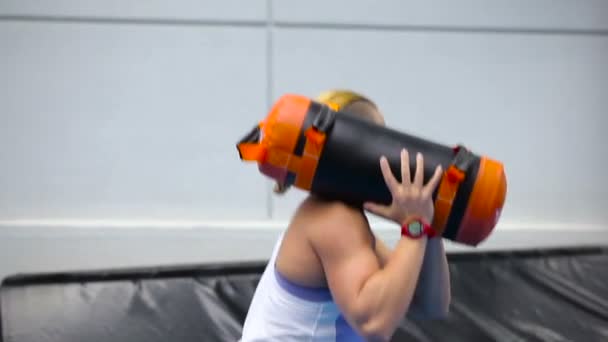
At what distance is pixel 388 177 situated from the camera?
0.92 metres

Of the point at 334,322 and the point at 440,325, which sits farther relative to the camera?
the point at 440,325

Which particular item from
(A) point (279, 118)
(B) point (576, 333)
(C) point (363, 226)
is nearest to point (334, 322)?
(C) point (363, 226)

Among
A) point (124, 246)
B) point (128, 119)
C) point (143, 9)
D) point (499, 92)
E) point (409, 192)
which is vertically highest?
point (143, 9)

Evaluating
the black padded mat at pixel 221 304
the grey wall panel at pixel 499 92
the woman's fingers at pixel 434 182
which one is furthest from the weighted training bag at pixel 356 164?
the grey wall panel at pixel 499 92

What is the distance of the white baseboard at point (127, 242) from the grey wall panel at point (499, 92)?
184 millimetres

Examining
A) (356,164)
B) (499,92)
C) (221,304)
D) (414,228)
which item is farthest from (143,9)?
(414,228)

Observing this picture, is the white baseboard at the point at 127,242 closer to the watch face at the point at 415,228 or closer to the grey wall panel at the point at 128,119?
the grey wall panel at the point at 128,119

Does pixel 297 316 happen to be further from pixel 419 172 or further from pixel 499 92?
pixel 499 92

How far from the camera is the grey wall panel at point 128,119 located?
2.14 m

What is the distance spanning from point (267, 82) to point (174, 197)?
0.54 meters

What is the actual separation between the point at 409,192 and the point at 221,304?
0.96m

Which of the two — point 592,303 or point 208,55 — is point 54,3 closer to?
point 208,55

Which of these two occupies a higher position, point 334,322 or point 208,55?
point 208,55

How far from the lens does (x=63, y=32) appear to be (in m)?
2.13
